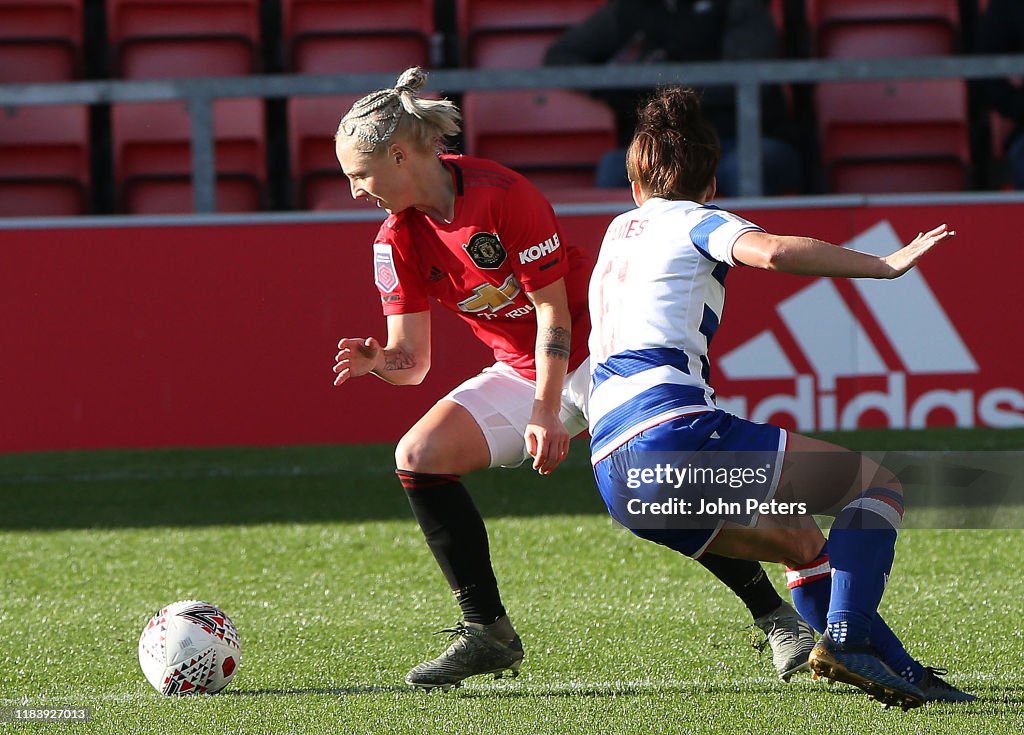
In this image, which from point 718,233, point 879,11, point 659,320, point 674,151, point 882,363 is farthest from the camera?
point 879,11

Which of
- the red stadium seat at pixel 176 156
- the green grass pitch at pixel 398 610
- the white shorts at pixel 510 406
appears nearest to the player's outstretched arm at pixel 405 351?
the white shorts at pixel 510 406

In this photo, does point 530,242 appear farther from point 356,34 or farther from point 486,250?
point 356,34

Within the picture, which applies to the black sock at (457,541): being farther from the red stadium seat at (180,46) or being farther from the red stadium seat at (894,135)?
the red stadium seat at (180,46)

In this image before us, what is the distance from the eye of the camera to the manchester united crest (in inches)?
148

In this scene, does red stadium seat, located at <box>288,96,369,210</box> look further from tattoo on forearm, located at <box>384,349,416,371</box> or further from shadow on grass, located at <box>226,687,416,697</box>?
shadow on grass, located at <box>226,687,416,697</box>

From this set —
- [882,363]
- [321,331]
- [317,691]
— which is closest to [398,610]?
[317,691]

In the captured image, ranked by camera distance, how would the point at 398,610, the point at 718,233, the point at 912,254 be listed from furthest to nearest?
the point at 398,610 < the point at 718,233 < the point at 912,254

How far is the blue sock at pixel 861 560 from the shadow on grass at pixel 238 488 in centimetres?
282

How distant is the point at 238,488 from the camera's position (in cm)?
672

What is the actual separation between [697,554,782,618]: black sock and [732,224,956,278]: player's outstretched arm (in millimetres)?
1053

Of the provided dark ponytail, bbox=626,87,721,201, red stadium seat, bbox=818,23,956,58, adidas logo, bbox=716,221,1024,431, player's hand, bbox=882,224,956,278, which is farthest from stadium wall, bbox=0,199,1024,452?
player's hand, bbox=882,224,956,278

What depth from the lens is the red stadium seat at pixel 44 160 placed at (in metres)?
7.82

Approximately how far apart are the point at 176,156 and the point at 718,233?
5.52m

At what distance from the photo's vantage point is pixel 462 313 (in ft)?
13.3
